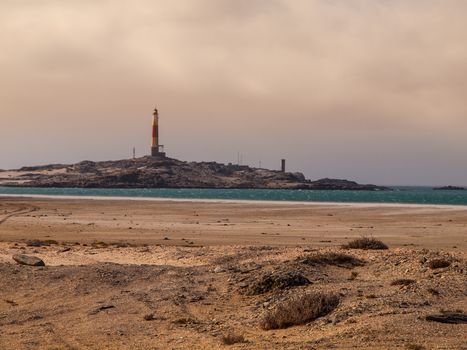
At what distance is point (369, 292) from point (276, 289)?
2.80 meters

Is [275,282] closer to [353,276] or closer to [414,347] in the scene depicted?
[353,276]

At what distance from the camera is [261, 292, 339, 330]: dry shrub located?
643 inches

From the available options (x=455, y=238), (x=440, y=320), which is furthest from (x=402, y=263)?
(x=455, y=238)

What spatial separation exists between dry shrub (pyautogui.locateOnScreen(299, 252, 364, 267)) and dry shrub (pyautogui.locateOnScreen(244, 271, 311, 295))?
318cm

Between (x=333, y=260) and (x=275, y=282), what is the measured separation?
17.2 feet

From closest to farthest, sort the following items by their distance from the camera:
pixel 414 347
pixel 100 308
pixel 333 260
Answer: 1. pixel 414 347
2. pixel 100 308
3. pixel 333 260

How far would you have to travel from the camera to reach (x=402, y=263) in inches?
922

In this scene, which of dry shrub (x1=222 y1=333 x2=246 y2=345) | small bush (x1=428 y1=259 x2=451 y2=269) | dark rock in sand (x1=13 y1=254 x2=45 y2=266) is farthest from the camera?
dark rock in sand (x1=13 y1=254 x2=45 y2=266)

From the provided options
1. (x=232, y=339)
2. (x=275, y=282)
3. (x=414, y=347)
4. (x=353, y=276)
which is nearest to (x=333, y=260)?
(x=353, y=276)

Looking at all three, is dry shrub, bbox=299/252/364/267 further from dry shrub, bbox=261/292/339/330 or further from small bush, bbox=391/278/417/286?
dry shrub, bbox=261/292/339/330

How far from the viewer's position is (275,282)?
66.8 ft

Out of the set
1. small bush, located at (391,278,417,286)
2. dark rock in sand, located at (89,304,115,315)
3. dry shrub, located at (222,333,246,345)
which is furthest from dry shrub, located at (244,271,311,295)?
dry shrub, located at (222,333,246,345)

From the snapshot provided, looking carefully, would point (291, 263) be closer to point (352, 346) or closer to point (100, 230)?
point (352, 346)

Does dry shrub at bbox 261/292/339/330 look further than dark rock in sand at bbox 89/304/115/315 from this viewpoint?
No
